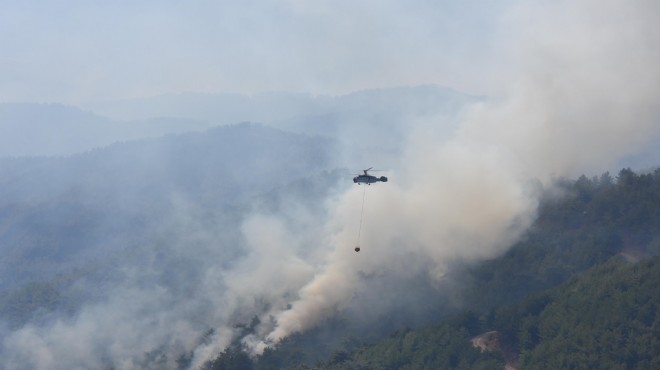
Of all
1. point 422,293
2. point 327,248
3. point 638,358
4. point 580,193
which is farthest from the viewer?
point 327,248

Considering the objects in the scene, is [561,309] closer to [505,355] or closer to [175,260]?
[505,355]

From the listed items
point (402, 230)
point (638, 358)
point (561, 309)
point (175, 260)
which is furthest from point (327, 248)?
point (638, 358)

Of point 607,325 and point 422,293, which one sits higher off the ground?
point 422,293

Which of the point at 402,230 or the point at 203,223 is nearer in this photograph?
the point at 402,230

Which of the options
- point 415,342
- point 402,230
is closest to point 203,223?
point 402,230

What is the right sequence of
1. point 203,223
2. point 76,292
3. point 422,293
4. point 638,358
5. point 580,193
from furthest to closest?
point 203,223, point 76,292, point 580,193, point 422,293, point 638,358

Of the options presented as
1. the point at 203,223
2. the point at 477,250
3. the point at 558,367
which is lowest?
the point at 558,367
